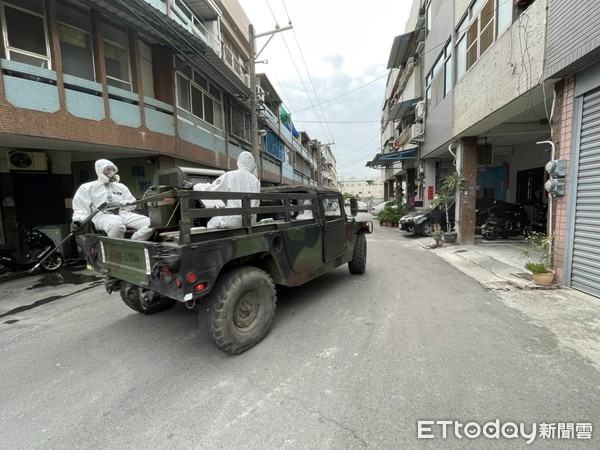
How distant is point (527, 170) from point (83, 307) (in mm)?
15189

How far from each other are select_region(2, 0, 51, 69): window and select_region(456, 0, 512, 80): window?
10.3m

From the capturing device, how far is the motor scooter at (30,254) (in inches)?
261

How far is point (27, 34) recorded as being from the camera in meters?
6.34

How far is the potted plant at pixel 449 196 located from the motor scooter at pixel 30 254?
11189 millimetres

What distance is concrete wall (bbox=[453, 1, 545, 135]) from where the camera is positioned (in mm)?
5293

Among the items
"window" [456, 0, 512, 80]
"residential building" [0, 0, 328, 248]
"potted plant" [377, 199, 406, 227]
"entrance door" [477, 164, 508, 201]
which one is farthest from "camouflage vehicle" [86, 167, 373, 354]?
"entrance door" [477, 164, 508, 201]

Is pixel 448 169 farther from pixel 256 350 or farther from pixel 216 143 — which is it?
pixel 256 350

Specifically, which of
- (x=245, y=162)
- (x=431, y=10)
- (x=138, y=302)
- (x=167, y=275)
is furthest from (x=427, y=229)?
(x=167, y=275)

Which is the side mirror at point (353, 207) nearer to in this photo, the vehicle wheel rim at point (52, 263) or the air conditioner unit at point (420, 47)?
the vehicle wheel rim at point (52, 263)

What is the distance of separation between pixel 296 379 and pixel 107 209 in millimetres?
3318

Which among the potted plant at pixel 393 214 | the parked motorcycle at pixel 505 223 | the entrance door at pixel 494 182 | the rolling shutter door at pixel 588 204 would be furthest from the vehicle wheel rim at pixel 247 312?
the entrance door at pixel 494 182

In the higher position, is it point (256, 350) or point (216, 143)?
point (216, 143)

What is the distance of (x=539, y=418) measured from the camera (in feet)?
6.72

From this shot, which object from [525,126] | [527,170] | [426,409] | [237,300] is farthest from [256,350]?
[527,170]
